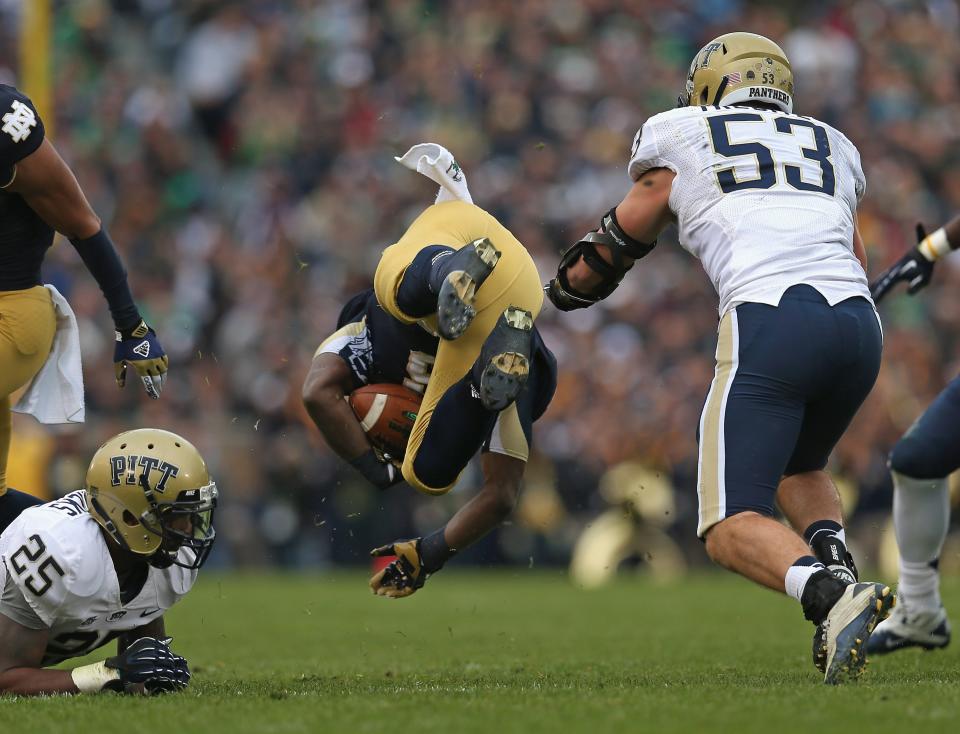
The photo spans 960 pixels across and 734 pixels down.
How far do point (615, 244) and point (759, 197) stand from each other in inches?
20.7

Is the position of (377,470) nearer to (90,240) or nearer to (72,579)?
(90,240)

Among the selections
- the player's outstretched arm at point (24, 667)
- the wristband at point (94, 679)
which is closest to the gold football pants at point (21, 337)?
the player's outstretched arm at point (24, 667)

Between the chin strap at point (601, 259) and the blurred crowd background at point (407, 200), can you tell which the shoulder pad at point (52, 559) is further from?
the blurred crowd background at point (407, 200)

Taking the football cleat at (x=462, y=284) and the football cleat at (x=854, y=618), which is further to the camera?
the football cleat at (x=462, y=284)

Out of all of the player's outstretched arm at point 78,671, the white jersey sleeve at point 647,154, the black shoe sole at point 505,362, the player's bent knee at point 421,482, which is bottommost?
the player's outstretched arm at point 78,671

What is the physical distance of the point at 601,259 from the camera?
4.97 m

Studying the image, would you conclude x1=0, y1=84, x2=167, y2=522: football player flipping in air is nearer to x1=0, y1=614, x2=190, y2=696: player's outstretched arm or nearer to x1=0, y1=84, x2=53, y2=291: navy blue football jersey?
x1=0, y1=84, x2=53, y2=291: navy blue football jersey

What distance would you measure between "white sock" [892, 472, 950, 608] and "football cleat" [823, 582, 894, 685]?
98cm

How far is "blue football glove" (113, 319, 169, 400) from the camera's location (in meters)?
5.25

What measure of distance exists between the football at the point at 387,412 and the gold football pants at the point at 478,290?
0.23m

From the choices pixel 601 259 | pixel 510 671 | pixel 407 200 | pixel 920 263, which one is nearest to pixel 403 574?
pixel 510 671

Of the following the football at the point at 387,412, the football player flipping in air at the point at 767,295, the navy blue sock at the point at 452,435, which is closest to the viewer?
the football player flipping in air at the point at 767,295

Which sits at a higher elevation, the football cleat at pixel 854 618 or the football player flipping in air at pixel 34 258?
the football player flipping in air at pixel 34 258

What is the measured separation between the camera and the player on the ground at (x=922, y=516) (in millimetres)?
4727
